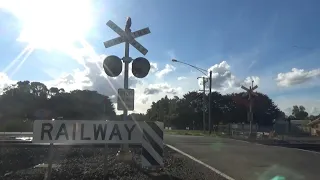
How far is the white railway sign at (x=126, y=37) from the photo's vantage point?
1178 cm

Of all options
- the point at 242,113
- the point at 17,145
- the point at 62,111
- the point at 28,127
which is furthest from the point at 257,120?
the point at 17,145

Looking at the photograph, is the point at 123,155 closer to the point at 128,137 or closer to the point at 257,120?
the point at 128,137

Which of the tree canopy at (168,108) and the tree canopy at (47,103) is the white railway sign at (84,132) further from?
the tree canopy at (168,108)

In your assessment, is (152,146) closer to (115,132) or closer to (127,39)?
(115,132)

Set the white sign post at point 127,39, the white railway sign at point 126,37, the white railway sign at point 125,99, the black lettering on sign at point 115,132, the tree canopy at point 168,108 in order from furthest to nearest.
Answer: the tree canopy at point 168,108
the white railway sign at point 126,37
the white sign post at point 127,39
the white railway sign at point 125,99
the black lettering on sign at point 115,132

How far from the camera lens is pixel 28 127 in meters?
64.1

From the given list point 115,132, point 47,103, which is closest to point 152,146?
point 115,132

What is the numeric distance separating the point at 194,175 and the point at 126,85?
3195 mm

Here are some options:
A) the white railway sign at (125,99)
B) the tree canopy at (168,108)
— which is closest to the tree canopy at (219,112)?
the tree canopy at (168,108)

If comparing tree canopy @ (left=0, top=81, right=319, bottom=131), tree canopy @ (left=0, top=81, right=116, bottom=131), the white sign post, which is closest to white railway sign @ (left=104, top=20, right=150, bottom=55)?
the white sign post

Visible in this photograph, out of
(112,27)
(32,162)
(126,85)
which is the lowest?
(32,162)

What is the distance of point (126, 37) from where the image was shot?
11766 mm

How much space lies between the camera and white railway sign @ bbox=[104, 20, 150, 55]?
11.8m

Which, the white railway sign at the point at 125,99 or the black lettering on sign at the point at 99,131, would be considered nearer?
the black lettering on sign at the point at 99,131
